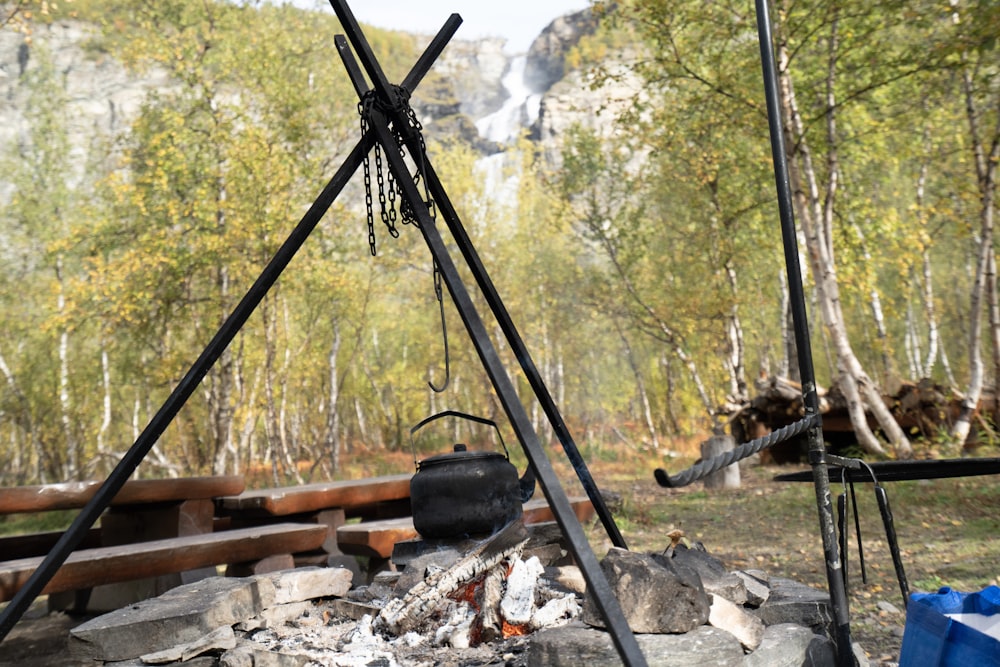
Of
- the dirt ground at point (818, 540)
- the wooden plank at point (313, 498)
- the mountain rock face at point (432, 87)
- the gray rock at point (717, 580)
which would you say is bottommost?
the dirt ground at point (818, 540)

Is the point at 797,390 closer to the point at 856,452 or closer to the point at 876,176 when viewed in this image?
the point at 856,452

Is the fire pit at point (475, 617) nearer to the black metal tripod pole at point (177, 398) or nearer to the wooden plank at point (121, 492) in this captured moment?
the black metal tripod pole at point (177, 398)

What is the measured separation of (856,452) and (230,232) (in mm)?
9194

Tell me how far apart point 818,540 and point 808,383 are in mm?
4355

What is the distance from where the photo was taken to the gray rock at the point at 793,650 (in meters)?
2.17

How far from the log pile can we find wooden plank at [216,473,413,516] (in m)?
5.62

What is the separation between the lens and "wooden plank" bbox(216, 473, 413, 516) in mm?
4363

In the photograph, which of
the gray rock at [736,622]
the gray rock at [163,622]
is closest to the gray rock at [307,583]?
the gray rock at [163,622]

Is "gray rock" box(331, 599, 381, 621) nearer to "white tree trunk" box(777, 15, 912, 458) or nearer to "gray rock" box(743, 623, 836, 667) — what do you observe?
"gray rock" box(743, 623, 836, 667)

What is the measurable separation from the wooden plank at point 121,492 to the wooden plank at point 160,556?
1.19ft

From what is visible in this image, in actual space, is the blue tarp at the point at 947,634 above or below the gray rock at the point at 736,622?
above

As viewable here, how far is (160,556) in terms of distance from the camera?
3217mm

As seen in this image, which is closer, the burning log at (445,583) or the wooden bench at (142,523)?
the burning log at (445,583)

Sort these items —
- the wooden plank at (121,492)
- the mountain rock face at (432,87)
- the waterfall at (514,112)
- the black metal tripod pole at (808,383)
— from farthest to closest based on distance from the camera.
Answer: the waterfall at (514,112) < the mountain rock face at (432,87) < the wooden plank at (121,492) < the black metal tripod pole at (808,383)
